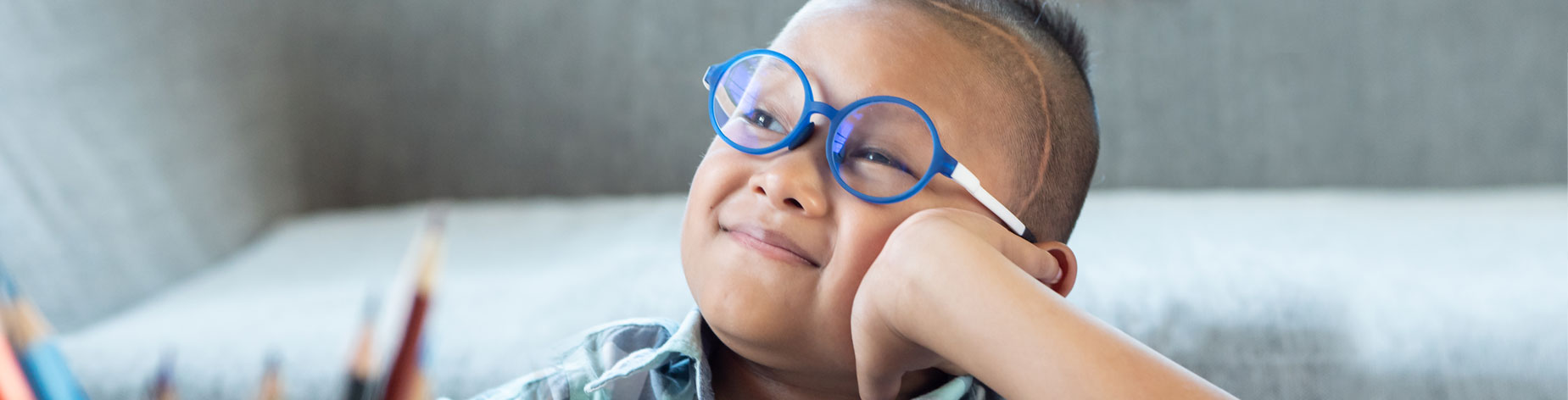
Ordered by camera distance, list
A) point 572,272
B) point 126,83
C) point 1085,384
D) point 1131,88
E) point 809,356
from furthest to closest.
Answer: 1. point 1131,88
2. point 126,83
3. point 572,272
4. point 809,356
5. point 1085,384

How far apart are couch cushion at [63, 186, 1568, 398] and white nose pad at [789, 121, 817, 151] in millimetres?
274

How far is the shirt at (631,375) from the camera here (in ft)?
2.39

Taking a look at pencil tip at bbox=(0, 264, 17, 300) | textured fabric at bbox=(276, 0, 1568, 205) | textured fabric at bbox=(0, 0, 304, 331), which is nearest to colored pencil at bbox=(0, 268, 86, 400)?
pencil tip at bbox=(0, 264, 17, 300)

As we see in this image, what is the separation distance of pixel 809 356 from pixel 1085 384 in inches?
8.9

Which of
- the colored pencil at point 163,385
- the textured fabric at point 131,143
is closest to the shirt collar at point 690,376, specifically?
the colored pencil at point 163,385

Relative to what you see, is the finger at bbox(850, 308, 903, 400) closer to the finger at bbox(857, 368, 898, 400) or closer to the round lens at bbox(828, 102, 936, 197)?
the finger at bbox(857, 368, 898, 400)

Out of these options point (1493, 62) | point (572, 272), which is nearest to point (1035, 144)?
point (572, 272)

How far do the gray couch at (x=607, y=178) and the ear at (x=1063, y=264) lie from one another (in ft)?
0.92

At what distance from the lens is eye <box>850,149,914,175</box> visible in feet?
2.21

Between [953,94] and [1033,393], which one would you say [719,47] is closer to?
[953,94]

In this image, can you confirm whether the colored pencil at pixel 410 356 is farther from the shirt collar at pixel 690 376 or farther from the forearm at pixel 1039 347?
the shirt collar at pixel 690 376

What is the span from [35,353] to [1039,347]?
0.38m

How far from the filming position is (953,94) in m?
0.70

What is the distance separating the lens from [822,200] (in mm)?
663
